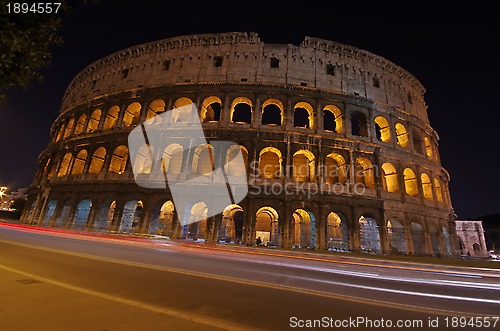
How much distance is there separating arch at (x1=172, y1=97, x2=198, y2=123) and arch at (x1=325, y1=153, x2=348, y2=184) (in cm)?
1273

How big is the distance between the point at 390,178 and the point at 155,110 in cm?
2366

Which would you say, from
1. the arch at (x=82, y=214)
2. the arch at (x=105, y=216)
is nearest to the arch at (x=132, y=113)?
the arch at (x=105, y=216)

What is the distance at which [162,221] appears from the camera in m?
21.1

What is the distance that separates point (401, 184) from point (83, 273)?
2266 centimetres

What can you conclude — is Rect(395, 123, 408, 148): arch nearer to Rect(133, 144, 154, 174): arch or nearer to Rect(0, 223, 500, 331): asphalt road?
Rect(0, 223, 500, 331): asphalt road

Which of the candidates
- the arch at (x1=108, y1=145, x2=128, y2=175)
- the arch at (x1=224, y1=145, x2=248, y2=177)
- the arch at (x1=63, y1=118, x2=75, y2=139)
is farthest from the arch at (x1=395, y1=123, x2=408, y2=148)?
the arch at (x1=63, y1=118, x2=75, y2=139)

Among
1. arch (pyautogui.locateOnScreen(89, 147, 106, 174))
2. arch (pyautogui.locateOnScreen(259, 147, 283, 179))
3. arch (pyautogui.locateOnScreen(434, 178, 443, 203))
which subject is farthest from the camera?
arch (pyautogui.locateOnScreen(434, 178, 443, 203))

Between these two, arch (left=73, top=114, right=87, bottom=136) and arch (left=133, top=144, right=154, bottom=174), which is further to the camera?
arch (left=73, top=114, right=87, bottom=136)

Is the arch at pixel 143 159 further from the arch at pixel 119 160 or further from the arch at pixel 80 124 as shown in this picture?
→ the arch at pixel 80 124

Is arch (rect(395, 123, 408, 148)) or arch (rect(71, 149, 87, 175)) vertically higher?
arch (rect(395, 123, 408, 148))

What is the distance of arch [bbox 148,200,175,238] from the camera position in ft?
61.9

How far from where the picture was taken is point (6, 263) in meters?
6.09

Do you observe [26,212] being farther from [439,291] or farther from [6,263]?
[439,291]

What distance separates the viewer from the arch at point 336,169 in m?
19.6
